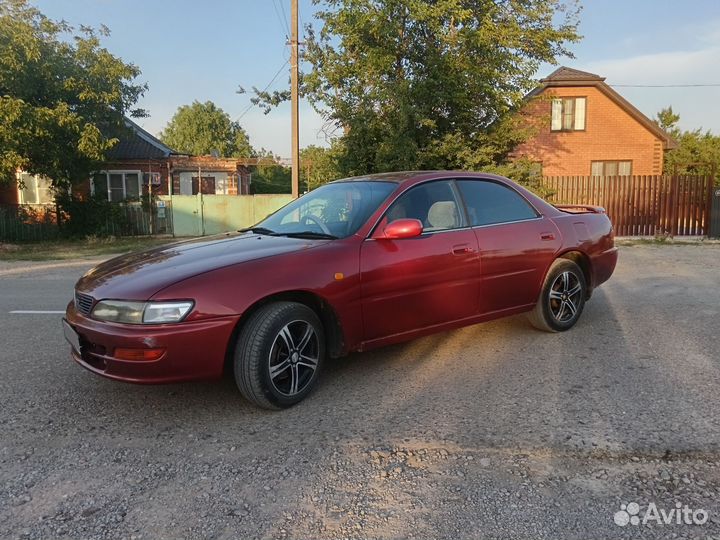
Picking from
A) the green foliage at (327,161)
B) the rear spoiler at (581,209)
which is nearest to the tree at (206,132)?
the green foliage at (327,161)

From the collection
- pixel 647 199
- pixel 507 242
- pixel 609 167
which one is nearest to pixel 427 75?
pixel 647 199

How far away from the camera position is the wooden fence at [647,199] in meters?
16.6

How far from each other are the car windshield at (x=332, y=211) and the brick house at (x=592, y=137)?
2032 cm

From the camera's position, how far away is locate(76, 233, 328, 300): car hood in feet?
11.0

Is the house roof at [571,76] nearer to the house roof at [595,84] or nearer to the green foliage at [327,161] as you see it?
the house roof at [595,84]

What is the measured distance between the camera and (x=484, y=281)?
4.57 meters

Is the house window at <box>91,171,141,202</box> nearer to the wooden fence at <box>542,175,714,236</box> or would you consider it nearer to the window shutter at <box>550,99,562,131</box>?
the wooden fence at <box>542,175,714,236</box>

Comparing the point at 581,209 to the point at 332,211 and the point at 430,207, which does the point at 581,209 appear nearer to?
the point at 430,207

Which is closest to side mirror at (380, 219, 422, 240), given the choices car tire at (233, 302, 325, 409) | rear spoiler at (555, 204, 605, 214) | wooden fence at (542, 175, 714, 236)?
car tire at (233, 302, 325, 409)

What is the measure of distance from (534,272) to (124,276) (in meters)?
3.37

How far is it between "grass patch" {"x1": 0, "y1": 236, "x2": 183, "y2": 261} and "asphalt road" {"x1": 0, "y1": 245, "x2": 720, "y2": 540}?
33.8ft

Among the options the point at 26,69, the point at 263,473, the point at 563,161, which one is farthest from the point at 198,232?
the point at 263,473

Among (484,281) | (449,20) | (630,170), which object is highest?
(449,20)

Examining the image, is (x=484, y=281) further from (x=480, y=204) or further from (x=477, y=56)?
(x=477, y=56)
